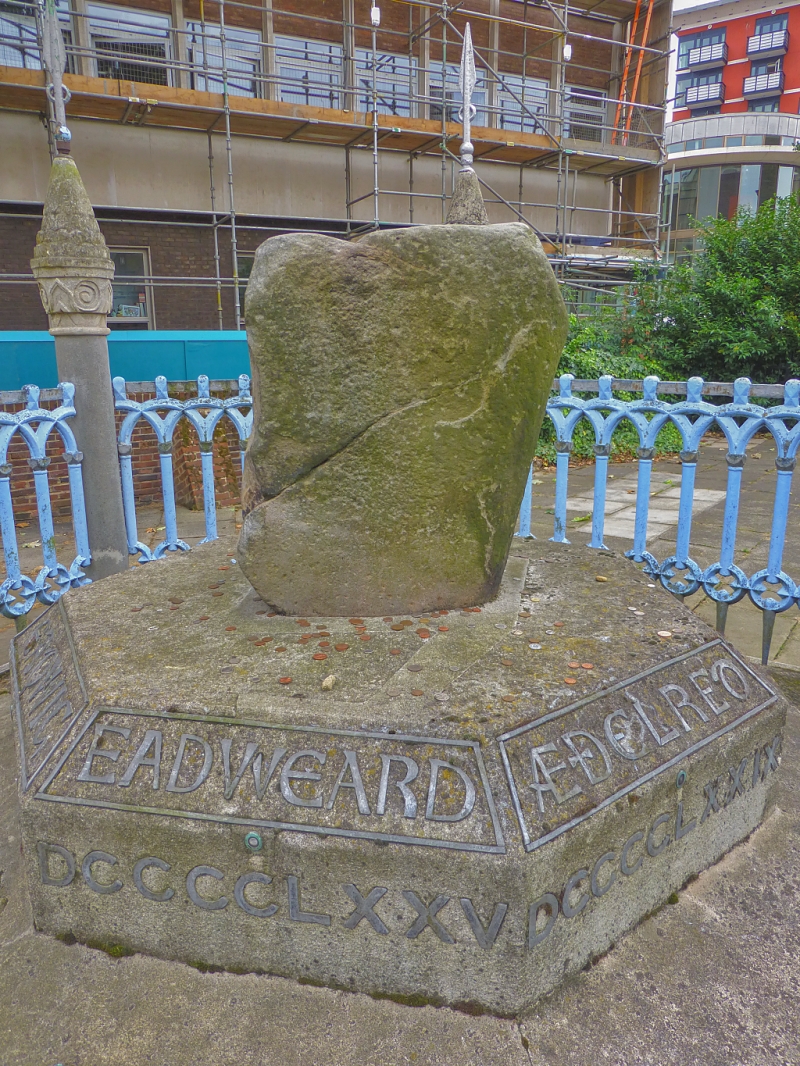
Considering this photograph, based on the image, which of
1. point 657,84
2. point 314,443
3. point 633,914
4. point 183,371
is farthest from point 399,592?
point 657,84

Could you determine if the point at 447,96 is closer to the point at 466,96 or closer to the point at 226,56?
the point at 226,56

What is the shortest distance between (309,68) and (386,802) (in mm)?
13703

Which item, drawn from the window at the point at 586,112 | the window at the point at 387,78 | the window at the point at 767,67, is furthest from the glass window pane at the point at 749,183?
the window at the point at 387,78

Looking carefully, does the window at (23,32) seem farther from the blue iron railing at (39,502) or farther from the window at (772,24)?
the window at (772,24)

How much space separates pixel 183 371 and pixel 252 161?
19.0 feet

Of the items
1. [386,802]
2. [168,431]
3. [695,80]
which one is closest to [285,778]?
[386,802]

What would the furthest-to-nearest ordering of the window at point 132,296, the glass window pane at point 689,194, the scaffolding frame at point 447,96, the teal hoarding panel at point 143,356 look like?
the glass window pane at point 689,194, the window at point 132,296, the scaffolding frame at point 447,96, the teal hoarding panel at point 143,356

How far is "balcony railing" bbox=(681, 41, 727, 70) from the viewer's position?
4481 centimetres

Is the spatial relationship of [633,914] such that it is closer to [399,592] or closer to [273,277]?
[399,592]

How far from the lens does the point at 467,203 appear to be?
3104 millimetres

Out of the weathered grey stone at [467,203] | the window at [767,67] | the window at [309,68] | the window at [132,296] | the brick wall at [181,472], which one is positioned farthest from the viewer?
the window at [767,67]

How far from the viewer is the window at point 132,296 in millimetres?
12266

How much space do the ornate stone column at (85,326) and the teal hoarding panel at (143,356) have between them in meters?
3.13

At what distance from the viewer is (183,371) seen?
834cm
